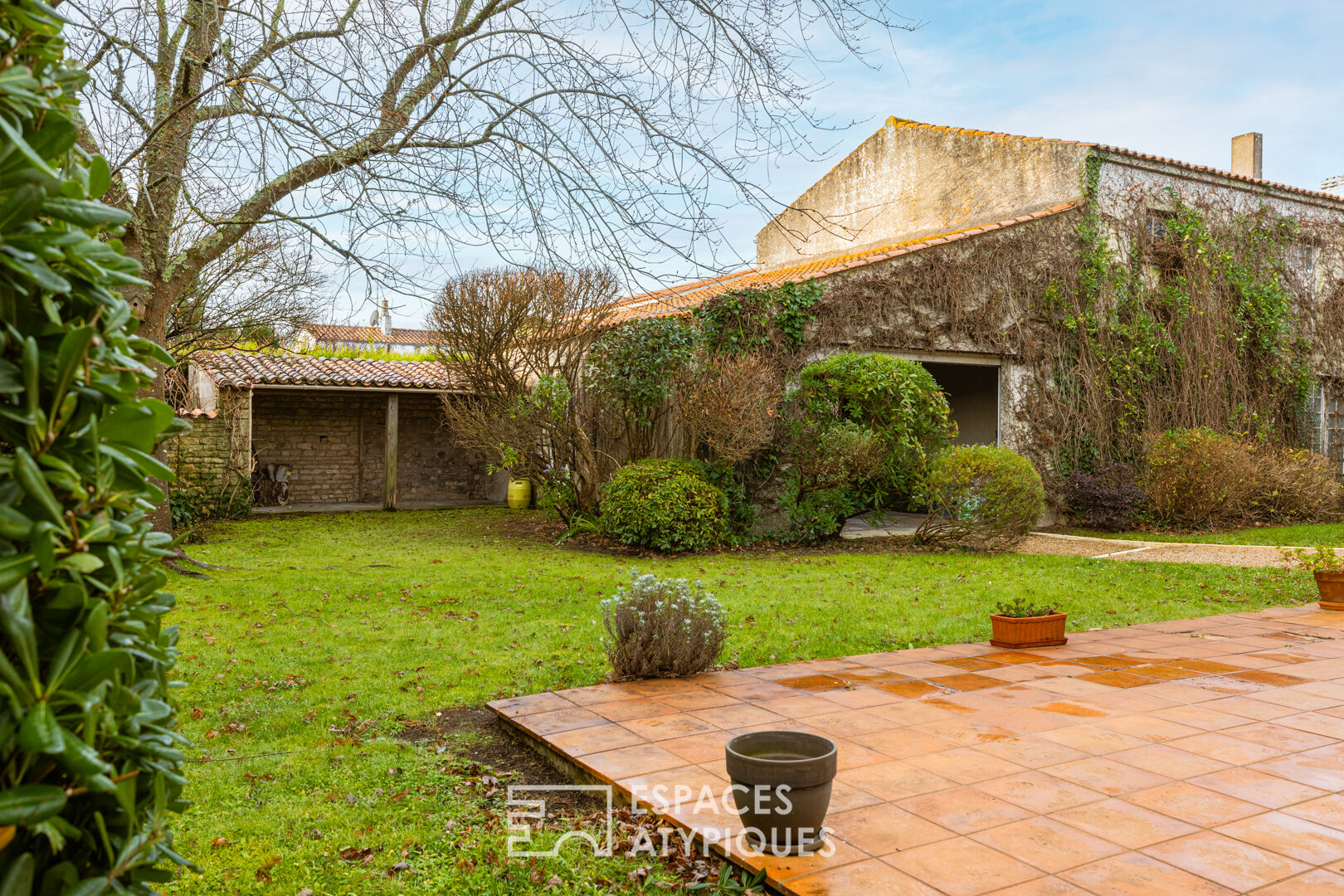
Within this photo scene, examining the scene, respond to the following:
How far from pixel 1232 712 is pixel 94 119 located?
653 cm

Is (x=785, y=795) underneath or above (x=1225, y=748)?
above

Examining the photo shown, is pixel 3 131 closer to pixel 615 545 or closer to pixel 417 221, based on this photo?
pixel 417 221

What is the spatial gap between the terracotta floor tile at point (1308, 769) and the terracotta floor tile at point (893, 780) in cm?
143

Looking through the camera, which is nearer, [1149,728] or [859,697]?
[1149,728]

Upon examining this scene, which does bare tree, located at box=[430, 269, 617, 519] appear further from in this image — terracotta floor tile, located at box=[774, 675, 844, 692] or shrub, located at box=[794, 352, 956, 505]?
terracotta floor tile, located at box=[774, 675, 844, 692]

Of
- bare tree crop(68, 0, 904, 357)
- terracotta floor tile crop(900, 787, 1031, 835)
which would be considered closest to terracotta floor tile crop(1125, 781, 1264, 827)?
terracotta floor tile crop(900, 787, 1031, 835)

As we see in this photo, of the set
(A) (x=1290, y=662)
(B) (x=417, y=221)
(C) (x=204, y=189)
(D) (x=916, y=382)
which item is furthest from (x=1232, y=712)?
(D) (x=916, y=382)

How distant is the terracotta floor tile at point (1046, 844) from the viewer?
3027mm

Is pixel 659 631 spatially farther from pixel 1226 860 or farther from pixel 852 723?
pixel 1226 860

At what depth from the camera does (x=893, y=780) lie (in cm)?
379

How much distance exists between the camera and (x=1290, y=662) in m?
5.92

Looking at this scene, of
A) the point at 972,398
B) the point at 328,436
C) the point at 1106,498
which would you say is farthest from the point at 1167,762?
the point at 328,436

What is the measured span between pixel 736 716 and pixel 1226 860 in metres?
2.25

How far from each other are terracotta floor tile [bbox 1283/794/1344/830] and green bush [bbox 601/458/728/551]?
8414 millimetres
